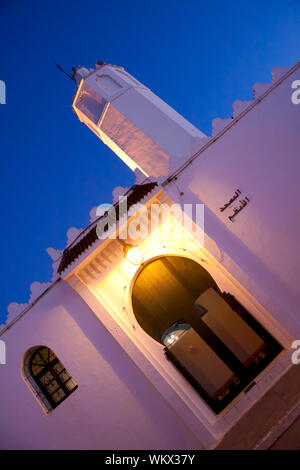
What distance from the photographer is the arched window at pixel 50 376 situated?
755cm

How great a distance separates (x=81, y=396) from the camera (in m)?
7.17

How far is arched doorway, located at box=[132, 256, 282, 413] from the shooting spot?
639cm

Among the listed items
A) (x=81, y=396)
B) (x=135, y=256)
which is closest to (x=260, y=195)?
Result: (x=135, y=256)

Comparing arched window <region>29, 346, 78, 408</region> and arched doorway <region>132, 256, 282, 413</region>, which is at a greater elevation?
arched window <region>29, 346, 78, 408</region>

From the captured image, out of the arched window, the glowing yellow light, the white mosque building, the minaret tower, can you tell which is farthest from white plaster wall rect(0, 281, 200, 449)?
the minaret tower

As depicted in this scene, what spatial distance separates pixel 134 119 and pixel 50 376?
8960 mm

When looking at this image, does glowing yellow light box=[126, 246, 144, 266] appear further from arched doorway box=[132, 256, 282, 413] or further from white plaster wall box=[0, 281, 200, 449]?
white plaster wall box=[0, 281, 200, 449]

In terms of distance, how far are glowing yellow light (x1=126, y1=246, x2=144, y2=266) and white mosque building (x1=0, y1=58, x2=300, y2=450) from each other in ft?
0.10

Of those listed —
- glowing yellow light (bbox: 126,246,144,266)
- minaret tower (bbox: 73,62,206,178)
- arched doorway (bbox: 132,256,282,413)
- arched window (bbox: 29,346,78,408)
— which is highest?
minaret tower (bbox: 73,62,206,178)

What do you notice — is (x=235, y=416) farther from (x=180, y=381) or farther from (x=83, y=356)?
(x=83, y=356)

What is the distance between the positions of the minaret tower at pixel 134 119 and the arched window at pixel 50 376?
6.16m

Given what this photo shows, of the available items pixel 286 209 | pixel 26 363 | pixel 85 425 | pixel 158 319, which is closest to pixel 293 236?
pixel 286 209

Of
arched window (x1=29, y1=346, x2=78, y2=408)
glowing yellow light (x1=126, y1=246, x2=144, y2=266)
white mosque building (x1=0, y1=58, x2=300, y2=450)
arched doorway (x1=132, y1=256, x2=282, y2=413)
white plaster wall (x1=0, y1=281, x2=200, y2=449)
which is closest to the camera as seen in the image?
white mosque building (x1=0, y1=58, x2=300, y2=450)

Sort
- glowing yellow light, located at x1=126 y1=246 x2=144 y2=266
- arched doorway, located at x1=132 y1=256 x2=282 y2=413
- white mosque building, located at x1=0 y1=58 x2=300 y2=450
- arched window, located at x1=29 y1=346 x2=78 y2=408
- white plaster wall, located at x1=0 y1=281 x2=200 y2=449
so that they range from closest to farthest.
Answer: white mosque building, located at x1=0 y1=58 x2=300 y2=450 → arched doorway, located at x1=132 y1=256 x2=282 y2=413 → white plaster wall, located at x1=0 y1=281 x2=200 y2=449 → glowing yellow light, located at x1=126 y1=246 x2=144 y2=266 → arched window, located at x1=29 y1=346 x2=78 y2=408
